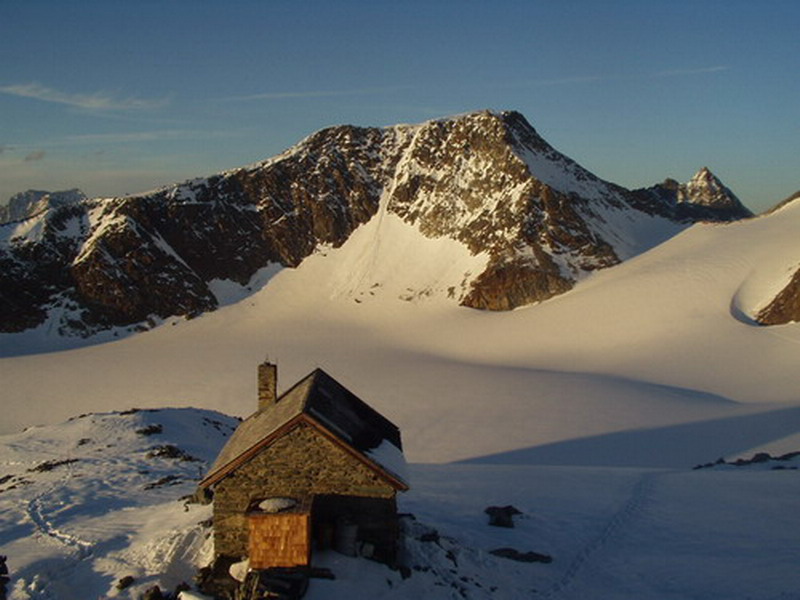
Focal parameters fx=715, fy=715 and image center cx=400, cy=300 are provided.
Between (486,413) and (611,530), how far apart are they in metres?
21.7

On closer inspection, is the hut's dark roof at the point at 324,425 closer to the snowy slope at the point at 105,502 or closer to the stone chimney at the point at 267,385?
the stone chimney at the point at 267,385

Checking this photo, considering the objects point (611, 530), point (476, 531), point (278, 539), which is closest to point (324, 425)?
point (278, 539)

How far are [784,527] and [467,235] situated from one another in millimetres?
69080

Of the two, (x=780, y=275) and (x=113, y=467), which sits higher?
(x=780, y=275)

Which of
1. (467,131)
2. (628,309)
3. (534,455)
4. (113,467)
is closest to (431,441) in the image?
(534,455)

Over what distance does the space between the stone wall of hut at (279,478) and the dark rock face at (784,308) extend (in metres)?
54.9

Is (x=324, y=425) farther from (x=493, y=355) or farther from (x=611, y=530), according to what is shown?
(x=493, y=355)

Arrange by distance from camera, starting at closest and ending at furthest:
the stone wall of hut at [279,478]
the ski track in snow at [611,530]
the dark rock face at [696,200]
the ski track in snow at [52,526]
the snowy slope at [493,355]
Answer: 1. the stone wall of hut at [279,478]
2. the ski track in snow at [611,530]
3. the ski track in snow at [52,526]
4. the snowy slope at [493,355]
5. the dark rock face at [696,200]

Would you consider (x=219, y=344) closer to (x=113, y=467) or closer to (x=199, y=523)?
(x=113, y=467)

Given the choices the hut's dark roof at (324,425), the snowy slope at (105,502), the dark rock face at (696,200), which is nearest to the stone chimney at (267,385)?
the hut's dark roof at (324,425)

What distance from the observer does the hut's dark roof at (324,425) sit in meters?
16.6

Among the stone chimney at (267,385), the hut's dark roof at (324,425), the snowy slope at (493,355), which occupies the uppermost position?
the snowy slope at (493,355)

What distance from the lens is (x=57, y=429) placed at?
3612cm

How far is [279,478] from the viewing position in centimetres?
1680
